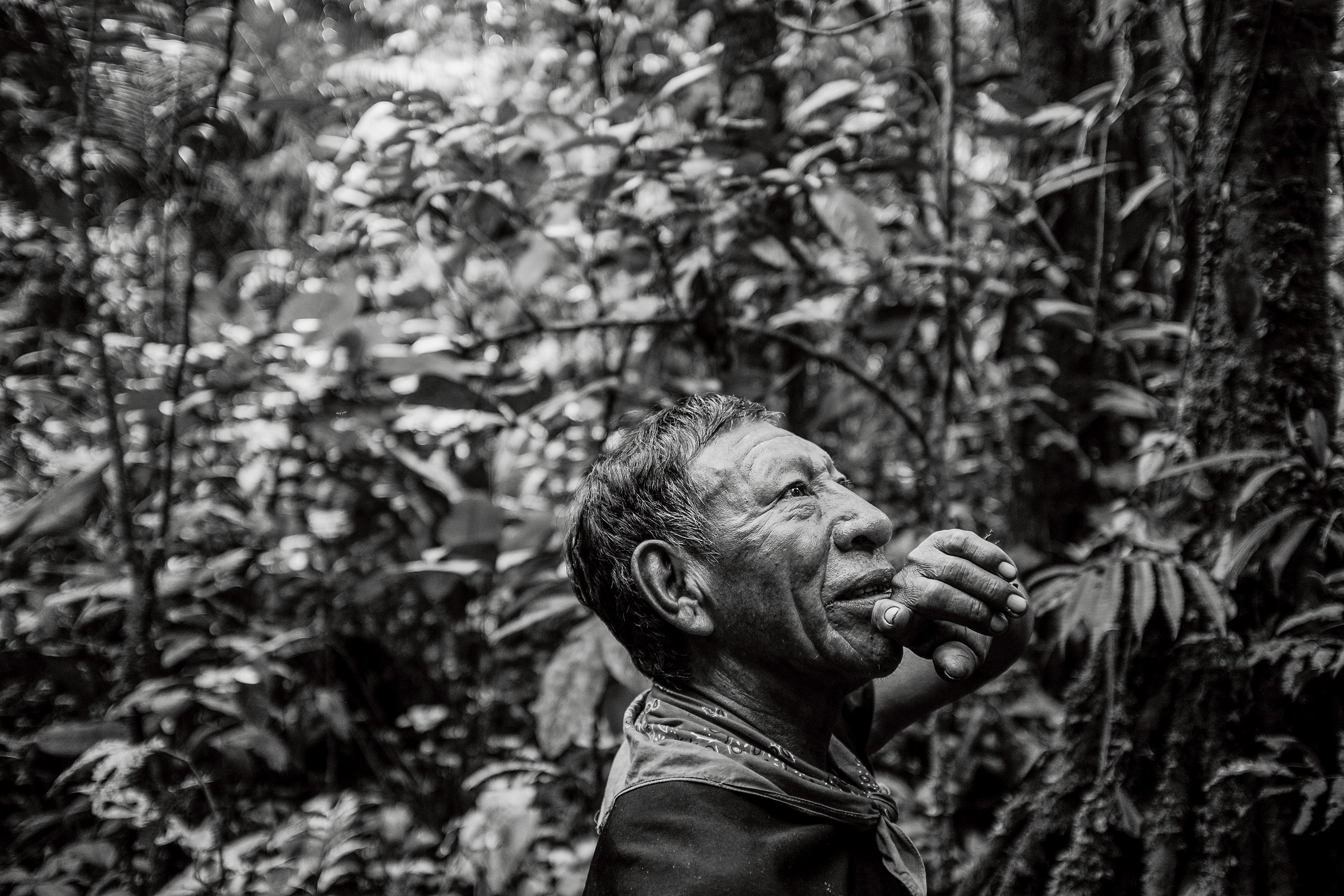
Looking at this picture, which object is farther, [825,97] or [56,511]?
[56,511]

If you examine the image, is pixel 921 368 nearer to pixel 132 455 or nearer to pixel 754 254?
pixel 754 254

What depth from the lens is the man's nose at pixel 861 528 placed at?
1353mm

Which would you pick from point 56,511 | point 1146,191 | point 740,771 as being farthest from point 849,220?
point 56,511

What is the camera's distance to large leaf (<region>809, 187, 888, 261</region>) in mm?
2264

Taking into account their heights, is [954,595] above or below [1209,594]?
above

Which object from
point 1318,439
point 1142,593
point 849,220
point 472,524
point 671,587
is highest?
point 849,220

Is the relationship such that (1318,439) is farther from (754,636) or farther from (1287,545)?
(754,636)

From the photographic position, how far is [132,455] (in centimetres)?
328

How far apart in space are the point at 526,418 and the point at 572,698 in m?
1.00

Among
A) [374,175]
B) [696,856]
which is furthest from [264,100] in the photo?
[696,856]

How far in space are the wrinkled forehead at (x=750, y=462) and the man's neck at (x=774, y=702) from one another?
0.28m

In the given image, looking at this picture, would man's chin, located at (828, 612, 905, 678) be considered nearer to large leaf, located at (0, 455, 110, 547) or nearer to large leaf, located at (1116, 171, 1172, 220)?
large leaf, located at (1116, 171, 1172, 220)

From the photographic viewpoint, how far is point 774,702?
142 centimetres

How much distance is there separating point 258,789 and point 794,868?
323cm
